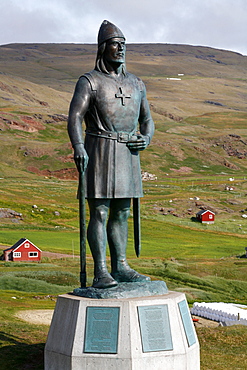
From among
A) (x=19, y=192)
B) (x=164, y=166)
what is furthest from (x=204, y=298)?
(x=164, y=166)

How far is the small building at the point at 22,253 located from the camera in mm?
56312

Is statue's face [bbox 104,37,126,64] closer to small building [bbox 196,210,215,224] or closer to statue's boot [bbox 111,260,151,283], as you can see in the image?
statue's boot [bbox 111,260,151,283]

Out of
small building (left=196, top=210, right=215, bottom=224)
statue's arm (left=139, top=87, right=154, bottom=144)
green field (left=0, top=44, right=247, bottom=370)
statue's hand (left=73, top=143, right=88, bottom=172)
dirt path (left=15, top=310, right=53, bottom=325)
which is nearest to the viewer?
statue's hand (left=73, top=143, right=88, bottom=172)

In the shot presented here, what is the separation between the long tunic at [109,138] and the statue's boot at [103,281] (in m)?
1.49

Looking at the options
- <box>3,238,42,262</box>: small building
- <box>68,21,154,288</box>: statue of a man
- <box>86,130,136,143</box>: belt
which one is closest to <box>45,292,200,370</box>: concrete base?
<box>68,21,154,288</box>: statue of a man

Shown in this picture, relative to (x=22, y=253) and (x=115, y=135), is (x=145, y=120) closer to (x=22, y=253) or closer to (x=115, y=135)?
(x=115, y=135)

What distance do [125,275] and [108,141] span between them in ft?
8.79

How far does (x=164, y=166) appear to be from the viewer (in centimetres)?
14075

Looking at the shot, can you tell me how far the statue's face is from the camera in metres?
13.1

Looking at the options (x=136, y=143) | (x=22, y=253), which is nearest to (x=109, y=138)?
(x=136, y=143)

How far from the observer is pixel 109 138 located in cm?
1295

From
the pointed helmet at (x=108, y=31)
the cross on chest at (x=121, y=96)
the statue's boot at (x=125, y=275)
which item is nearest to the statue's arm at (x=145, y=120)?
the cross on chest at (x=121, y=96)

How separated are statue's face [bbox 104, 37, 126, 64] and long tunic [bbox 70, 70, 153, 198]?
345mm

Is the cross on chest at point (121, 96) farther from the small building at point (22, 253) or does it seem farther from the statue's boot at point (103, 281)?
the small building at point (22, 253)
